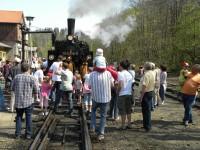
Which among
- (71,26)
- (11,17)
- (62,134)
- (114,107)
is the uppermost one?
(11,17)

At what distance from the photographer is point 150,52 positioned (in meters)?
54.7

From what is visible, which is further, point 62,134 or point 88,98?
point 88,98

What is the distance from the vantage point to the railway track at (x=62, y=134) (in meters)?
10.1

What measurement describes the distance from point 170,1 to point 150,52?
6.82m

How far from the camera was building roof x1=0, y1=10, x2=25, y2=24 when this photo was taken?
84.1 m

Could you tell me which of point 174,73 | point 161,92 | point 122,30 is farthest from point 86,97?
point 174,73

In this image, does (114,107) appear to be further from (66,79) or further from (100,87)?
(100,87)

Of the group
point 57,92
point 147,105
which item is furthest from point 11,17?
point 147,105

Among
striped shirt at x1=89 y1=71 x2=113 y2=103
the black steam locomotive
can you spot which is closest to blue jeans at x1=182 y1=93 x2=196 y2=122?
striped shirt at x1=89 y1=71 x2=113 y2=103

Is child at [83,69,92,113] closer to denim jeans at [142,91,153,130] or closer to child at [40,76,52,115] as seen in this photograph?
child at [40,76,52,115]

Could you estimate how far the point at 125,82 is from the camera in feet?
38.7

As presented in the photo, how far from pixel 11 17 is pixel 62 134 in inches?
2998

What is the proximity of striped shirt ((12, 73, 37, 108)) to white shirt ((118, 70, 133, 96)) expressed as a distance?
2.24 meters

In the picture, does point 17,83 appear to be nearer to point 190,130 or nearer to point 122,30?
point 190,130
